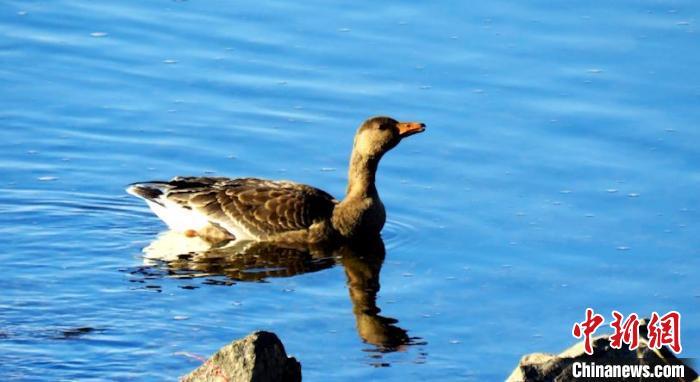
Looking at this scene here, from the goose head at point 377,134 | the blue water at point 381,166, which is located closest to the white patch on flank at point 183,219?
the blue water at point 381,166

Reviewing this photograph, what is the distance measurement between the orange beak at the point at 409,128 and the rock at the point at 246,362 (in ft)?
20.0

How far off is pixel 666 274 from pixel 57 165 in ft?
21.7

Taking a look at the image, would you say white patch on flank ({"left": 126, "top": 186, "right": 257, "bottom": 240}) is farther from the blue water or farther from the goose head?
the goose head

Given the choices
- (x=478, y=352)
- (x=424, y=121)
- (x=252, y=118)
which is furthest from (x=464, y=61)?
(x=478, y=352)

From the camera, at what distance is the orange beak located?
16844 mm

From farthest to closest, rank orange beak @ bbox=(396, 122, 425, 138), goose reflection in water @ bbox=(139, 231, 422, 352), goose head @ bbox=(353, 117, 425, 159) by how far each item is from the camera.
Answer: goose head @ bbox=(353, 117, 425, 159), orange beak @ bbox=(396, 122, 425, 138), goose reflection in water @ bbox=(139, 231, 422, 352)

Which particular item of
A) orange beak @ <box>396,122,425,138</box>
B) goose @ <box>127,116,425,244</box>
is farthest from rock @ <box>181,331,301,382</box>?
orange beak @ <box>396,122,425,138</box>

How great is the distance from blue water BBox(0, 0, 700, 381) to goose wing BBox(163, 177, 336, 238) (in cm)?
68

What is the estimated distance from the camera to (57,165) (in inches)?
690

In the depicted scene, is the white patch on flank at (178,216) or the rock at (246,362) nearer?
the rock at (246,362)

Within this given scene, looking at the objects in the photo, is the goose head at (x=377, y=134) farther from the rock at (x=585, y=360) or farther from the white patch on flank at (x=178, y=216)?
the rock at (x=585, y=360)

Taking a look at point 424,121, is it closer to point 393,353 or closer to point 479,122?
point 479,122

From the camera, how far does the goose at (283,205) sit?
16.8m

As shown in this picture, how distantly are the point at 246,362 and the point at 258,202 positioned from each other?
6.16 meters
